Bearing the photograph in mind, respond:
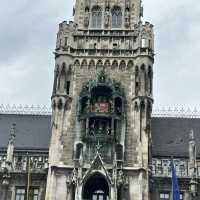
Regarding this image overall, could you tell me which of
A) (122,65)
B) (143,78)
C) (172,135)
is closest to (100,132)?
(143,78)

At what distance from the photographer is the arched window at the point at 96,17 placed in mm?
52125

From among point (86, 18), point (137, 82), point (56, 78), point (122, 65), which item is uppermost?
point (86, 18)

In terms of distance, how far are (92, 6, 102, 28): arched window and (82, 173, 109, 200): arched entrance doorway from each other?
593 inches

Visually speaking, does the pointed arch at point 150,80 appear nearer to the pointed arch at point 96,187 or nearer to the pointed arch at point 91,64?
the pointed arch at point 91,64

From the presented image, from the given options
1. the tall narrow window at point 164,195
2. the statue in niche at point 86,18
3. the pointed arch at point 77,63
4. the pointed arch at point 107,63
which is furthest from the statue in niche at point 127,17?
the tall narrow window at point 164,195

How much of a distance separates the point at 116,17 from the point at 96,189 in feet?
54.9

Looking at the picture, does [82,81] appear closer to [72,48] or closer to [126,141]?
[72,48]

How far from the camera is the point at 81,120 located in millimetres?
46969

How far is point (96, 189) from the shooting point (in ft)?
152

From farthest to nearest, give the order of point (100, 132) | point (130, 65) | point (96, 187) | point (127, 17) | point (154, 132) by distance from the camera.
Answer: point (127, 17)
point (154, 132)
point (130, 65)
point (96, 187)
point (100, 132)

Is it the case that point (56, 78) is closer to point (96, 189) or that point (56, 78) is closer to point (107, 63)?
point (107, 63)

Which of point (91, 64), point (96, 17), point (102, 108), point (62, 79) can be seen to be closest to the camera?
point (102, 108)

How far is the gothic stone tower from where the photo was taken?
44500 millimetres

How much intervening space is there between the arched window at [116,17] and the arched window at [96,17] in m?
1.26
